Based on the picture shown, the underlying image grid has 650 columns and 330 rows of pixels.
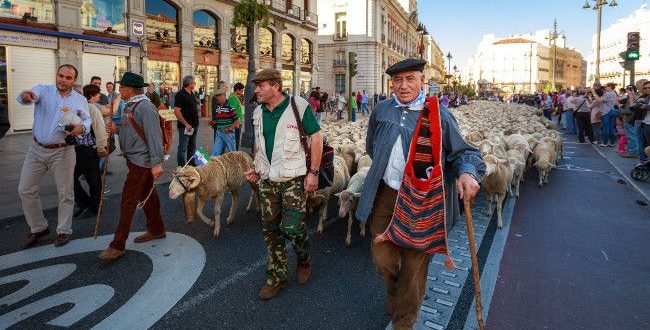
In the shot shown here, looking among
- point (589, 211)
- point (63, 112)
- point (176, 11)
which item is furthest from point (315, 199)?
point (176, 11)

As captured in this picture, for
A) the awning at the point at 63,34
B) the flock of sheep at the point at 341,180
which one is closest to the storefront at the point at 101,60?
the awning at the point at 63,34

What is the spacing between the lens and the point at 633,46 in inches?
474

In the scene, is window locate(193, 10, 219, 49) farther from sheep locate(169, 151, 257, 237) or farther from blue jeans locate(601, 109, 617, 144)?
sheep locate(169, 151, 257, 237)

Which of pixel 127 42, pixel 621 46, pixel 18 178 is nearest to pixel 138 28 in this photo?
pixel 127 42

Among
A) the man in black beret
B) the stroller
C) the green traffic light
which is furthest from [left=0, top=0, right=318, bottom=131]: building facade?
the green traffic light

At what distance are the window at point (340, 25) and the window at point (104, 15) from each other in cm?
3188

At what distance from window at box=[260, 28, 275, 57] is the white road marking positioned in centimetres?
2591

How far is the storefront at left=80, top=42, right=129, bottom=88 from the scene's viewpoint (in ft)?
57.1

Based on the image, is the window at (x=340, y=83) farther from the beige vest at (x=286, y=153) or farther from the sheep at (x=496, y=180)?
the beige vest at (x=286, y=153)

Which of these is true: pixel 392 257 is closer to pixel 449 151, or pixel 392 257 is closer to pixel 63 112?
pixel 449 151

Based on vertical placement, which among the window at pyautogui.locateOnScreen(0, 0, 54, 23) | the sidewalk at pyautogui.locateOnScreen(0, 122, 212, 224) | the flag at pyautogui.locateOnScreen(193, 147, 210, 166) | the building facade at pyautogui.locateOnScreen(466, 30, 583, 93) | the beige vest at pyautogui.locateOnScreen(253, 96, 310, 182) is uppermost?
the building facade at pyautogui.locateOnScreen(466, 30, 583, 93)

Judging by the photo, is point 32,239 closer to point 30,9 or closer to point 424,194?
point 424,194

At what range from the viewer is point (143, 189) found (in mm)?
4707

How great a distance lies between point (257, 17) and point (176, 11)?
35.2 feet
